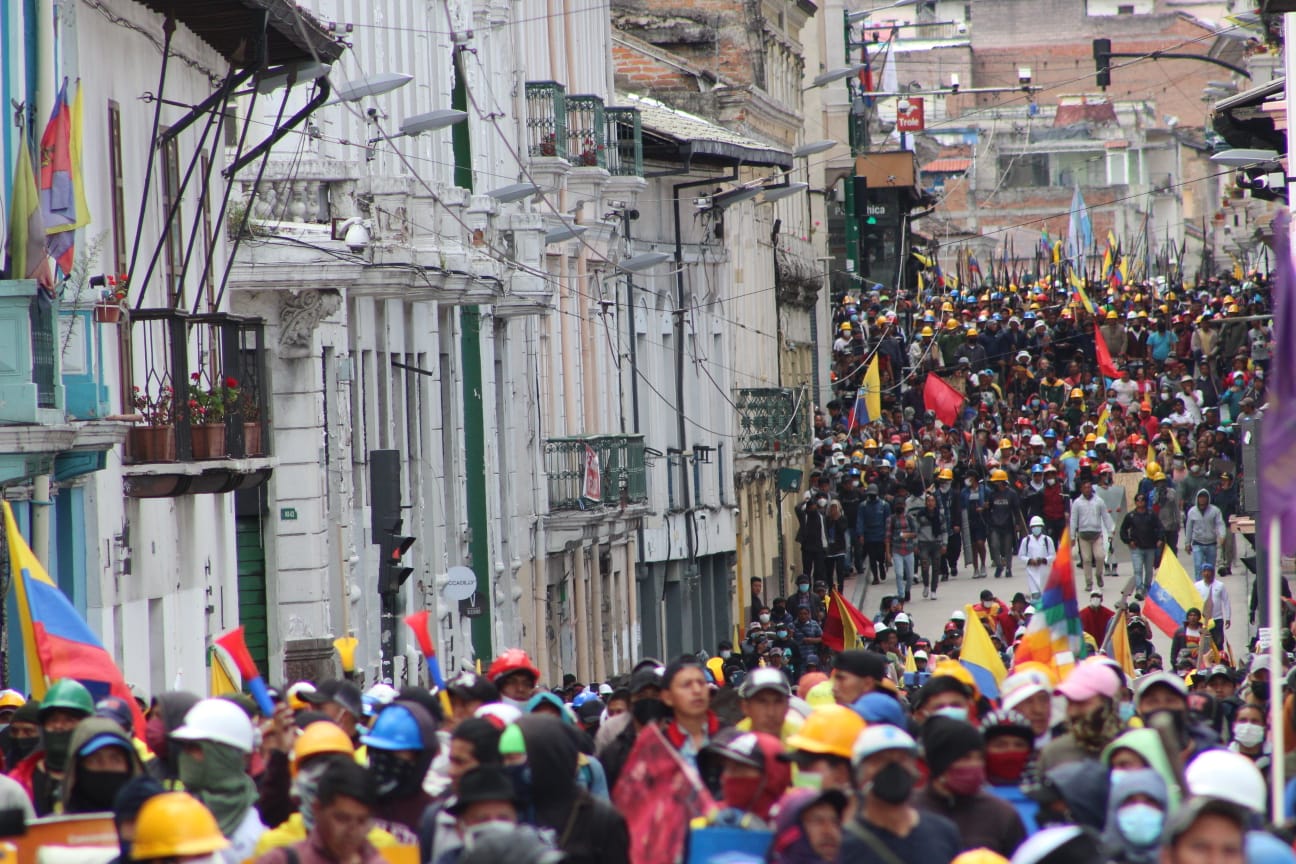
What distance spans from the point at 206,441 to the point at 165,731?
32.4 ft

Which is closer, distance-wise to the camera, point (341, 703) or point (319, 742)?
point (319, 742)

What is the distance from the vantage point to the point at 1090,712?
453 inches

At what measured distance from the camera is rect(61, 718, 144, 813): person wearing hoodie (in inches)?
410

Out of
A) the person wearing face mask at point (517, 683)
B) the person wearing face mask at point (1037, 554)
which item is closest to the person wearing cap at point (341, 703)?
the person wearing face mask at point (517, 683)

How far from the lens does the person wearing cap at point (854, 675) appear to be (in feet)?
41.5

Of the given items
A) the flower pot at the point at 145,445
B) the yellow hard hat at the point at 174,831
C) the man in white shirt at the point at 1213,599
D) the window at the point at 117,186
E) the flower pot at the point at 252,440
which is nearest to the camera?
the yellow hard hat at the point at 174,831

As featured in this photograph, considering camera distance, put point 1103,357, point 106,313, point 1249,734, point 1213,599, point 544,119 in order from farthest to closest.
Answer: point 1103,357, point 544,119, point 1213,599, point 106,313, point 1249,734

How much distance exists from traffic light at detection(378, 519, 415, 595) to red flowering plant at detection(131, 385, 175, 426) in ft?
14.3

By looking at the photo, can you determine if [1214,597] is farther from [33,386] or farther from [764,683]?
[764,683]

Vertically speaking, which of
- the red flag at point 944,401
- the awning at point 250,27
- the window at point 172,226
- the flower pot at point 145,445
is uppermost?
the awning at point 250,27

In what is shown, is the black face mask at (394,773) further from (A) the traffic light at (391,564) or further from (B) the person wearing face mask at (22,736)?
(A) the traffic light at (391,564)

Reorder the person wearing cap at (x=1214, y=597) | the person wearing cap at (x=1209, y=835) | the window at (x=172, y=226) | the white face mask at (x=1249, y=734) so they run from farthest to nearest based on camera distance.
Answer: the person wearing cap at (x=1214, y=597), the window at (x=172, y=226), the white face mask at (x=1249, y=734), the person wearing cap at (x=1209, y=835)

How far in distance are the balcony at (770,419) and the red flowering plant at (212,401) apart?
25.7 m

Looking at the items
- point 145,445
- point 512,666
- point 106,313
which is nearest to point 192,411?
point 145,445
